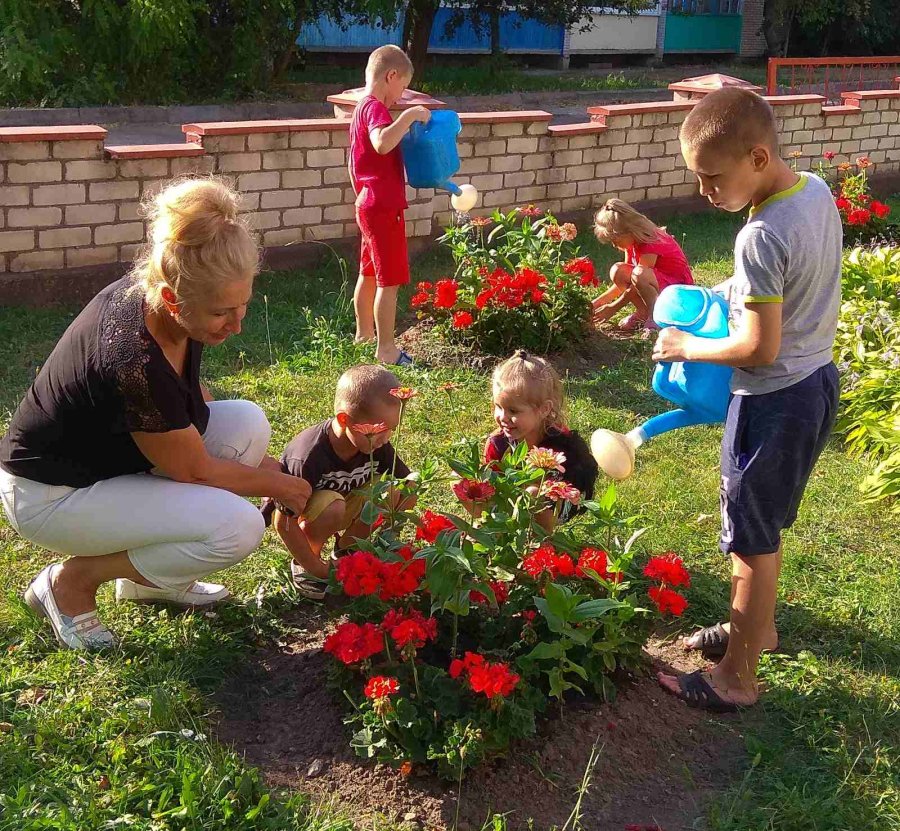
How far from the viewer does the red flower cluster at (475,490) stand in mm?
2604

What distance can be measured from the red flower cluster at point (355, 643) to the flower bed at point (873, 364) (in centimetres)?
249

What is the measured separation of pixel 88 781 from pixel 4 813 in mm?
196

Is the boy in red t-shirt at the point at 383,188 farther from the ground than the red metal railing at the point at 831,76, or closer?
closer

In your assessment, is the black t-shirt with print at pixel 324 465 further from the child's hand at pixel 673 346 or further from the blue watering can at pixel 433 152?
the blue watering can at pixel 433 152

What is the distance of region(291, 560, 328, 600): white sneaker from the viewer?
3.32 m

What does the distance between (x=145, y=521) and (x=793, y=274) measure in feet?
5.95

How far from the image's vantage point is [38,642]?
9.96 feet

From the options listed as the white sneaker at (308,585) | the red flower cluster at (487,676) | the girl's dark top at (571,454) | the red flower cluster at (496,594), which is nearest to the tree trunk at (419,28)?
the girl's dark top at (571,454)

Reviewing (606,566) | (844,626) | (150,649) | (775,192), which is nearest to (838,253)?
(775,192)

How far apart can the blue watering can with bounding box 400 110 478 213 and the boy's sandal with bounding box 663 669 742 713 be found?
316 centimetres

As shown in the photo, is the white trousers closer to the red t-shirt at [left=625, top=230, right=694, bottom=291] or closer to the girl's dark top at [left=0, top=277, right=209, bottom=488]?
the girl's dark top at [left=0, top=277, right=209, bottom=488]

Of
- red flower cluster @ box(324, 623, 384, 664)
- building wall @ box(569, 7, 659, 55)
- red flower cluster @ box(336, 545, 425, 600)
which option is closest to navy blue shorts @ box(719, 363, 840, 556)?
red flower cluster @ box(336, 545, 425, 600)

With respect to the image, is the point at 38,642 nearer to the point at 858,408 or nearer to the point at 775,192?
the point at 775,192

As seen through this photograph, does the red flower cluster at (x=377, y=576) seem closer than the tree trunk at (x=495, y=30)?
Yes
